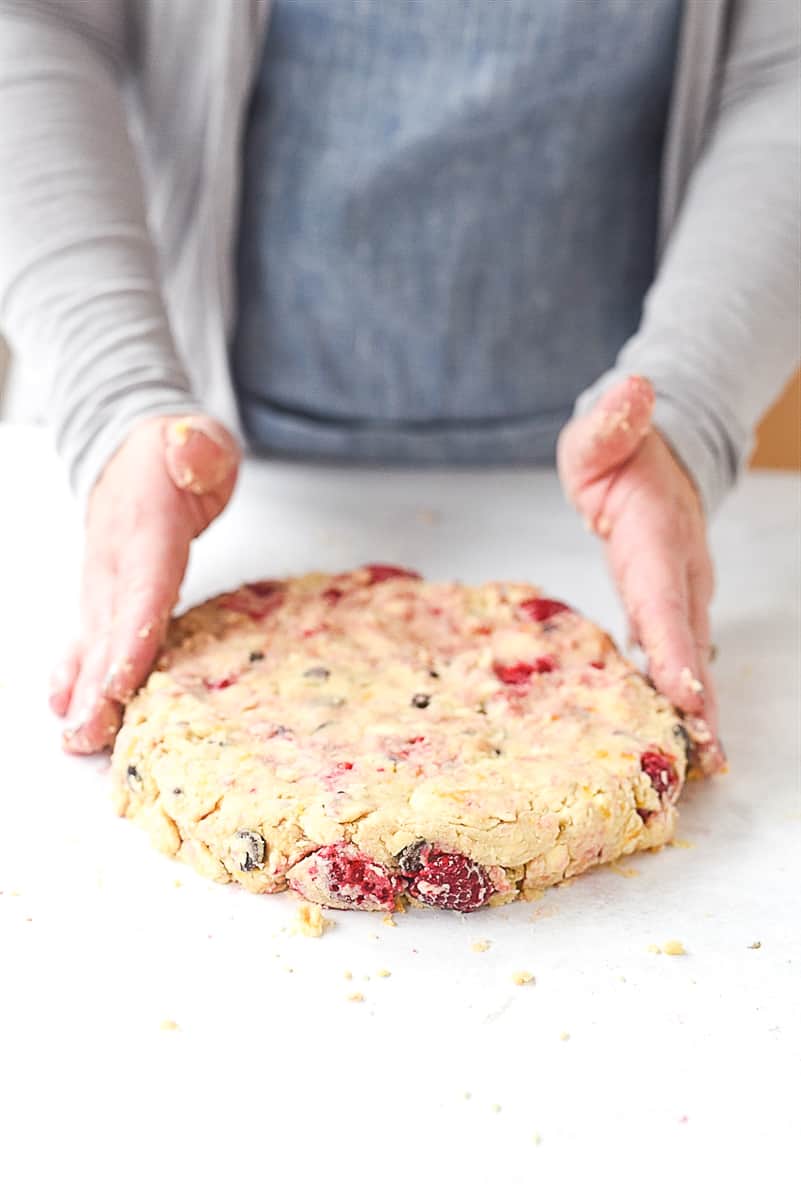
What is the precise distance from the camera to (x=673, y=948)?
0.73 meters

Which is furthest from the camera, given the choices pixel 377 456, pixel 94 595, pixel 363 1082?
pixel 377 456

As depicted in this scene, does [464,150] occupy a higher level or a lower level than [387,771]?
higher

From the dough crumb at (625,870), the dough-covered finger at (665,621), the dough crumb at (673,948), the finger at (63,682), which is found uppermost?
the dough-covered finger at (665,621)

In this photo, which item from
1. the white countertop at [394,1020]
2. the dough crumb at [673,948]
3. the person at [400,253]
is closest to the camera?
the white countertop at [394,1020]

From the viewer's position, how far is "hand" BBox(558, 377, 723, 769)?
91 centimetres

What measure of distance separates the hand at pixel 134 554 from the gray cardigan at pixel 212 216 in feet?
0.17

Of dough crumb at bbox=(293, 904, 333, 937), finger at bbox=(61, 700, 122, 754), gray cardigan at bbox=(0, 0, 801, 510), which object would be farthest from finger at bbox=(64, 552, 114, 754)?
dough crumb at bbox=(293, 904, 333, 937)

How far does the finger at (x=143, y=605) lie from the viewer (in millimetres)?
890

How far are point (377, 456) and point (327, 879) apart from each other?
648 millimetres

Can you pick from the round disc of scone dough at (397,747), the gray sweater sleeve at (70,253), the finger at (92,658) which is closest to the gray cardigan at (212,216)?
the gray sweater sleeve at (70,253)

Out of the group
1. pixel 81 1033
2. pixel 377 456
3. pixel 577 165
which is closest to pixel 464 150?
pixel 577 165

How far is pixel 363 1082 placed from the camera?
639 mm

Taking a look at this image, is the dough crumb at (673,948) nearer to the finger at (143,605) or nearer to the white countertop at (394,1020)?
the white countertop at (394,1020)

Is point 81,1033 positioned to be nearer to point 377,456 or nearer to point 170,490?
point 170,490
